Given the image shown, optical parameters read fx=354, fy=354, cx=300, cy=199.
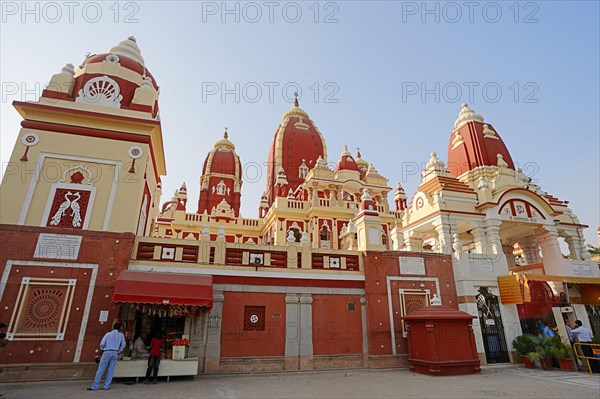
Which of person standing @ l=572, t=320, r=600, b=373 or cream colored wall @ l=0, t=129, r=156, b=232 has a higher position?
cream colored wall @ l=0, t=129, r=156, b=232

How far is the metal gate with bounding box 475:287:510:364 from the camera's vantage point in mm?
12922

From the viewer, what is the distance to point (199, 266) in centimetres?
1128

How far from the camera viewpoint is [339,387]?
859cm

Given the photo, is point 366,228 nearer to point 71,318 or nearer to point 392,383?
point 392,383

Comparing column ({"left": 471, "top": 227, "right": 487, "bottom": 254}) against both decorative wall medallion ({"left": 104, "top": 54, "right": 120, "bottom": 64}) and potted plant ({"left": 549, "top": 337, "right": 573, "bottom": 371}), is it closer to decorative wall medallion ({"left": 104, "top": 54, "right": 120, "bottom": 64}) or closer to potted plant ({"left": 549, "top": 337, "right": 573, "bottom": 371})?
potted plant ({"left": 549, "top": 337, "right": 573, "bottom": 371})

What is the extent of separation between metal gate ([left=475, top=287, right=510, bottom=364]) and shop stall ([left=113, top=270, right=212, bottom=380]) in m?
10.1

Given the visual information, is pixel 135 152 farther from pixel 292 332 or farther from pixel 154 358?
pixel 292 332

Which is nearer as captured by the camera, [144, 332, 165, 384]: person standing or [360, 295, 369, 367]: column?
[144, 332, 165, 384]: person standing

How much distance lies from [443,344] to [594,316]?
932cm

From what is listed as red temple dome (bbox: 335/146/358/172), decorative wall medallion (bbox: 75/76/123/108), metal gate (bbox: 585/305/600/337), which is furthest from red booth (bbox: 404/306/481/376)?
red temple dome (bbox: 335/146/358/172)

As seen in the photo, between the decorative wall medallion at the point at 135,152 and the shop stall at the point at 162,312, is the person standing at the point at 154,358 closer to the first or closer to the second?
the shop stall at the point at 162,312

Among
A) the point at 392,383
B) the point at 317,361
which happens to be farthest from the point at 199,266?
the point at 392,383

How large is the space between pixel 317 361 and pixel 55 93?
41.9 feet

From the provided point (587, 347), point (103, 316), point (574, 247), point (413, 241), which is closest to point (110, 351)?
point (103, 316)
